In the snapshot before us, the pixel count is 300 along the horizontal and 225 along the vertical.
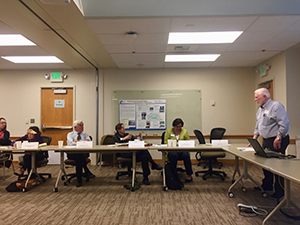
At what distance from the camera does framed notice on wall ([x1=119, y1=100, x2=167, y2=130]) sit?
624cm

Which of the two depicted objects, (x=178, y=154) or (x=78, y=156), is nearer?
(x=78, y=156)

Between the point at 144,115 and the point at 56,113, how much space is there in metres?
2.50

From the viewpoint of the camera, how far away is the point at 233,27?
3.52 m

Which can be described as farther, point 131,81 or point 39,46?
point 131,81

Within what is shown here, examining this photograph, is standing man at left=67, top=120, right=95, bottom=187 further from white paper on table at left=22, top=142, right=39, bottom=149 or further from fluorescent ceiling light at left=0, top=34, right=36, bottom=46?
fluorescent ceiling light at left=0, top=34, right=36, bottom=46

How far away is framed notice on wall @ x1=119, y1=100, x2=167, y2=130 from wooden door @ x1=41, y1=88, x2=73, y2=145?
1525mm

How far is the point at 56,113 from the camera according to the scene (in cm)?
636

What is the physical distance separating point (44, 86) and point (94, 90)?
142 centimetres

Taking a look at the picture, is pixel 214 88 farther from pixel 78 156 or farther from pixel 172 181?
pixel 78 156

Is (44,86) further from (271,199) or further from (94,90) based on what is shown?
(271,199)

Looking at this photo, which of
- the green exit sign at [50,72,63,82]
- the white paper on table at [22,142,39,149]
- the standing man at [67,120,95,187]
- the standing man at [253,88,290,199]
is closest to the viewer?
the standing man at [253,88,290,199]

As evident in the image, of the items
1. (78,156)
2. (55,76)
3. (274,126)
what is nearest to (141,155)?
(78,156)

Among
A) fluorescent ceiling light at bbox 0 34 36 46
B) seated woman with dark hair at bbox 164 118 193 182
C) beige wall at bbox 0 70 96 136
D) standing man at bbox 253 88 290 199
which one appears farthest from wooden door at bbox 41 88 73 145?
standing man at bbox 253 88 290 199

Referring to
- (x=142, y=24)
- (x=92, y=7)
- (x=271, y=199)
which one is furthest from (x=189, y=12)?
(x=271, y=199)
